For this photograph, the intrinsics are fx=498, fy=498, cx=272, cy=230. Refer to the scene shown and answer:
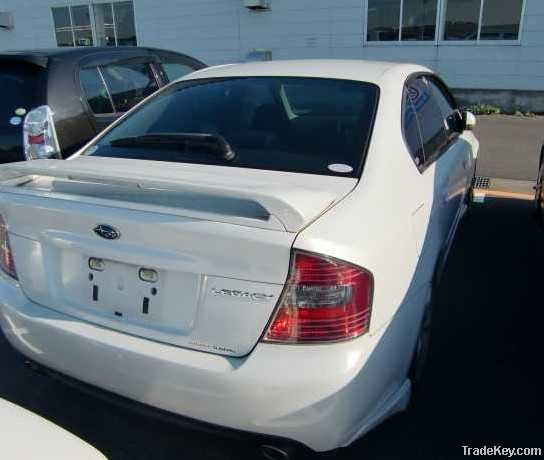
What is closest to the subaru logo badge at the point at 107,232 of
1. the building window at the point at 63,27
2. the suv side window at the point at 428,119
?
the suv side window at the point at 428,119

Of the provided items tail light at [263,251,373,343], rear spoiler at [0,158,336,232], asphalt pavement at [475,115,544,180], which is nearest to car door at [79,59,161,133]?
rear spoiler at [0,158,336,232]

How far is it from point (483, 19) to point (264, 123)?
11.3m

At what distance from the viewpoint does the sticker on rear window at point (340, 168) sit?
6.64 ft

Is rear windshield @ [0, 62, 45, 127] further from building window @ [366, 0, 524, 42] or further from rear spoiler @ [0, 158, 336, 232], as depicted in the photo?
building window @ [366, 0, 524, 42]

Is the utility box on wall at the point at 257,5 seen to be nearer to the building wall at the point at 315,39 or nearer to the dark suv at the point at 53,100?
the building wall at the point at 315,39

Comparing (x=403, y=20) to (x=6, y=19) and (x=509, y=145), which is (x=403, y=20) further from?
(x=6, y=19)

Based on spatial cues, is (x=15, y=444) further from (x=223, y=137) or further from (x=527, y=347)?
(x=527, y=347)

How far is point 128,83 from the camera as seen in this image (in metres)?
4.66

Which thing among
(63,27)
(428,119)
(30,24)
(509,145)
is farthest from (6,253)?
(30,24)

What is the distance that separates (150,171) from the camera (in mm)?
1978

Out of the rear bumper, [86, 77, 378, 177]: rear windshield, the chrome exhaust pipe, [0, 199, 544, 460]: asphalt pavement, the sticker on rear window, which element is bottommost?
[0, 199, 544, 460]: asphalt pavement

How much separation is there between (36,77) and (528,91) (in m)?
11.4

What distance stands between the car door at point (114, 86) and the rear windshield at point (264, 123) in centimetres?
148

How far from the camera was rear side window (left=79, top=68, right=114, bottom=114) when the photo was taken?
161 inches
